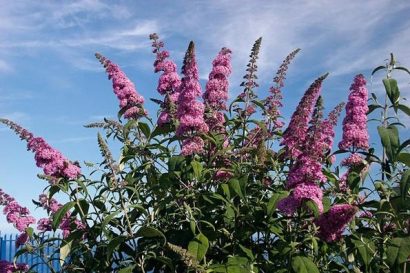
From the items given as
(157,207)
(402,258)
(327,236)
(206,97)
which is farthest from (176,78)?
(402,258)

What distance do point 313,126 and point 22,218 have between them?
331cm

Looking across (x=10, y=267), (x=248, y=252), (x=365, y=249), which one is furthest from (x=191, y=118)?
(x=10, y=267)

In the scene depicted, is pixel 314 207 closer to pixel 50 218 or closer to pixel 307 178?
pixel 307 178

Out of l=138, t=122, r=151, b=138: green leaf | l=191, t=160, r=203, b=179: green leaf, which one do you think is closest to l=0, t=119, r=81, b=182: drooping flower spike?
l=138, t=122, r=151, b=138: green leaf

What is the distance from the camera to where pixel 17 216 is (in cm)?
590

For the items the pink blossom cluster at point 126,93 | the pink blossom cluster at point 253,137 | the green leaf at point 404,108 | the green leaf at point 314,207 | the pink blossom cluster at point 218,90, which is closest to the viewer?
the green leaf at point 314,207

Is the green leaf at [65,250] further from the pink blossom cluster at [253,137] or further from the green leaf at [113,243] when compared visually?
the pink blossom cluster at [253,137]

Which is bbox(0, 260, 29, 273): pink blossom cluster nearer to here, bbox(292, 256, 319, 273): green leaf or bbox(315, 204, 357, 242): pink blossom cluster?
bbox(292, 256, 319, 273): green leaf

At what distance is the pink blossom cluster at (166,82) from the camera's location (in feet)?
17.1

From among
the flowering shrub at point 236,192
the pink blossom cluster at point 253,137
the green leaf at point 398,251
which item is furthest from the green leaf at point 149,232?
the green leaf at point 398,251

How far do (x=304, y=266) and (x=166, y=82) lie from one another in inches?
90.9

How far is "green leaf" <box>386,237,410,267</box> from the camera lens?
399 cm

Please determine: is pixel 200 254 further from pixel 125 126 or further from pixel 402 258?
pixel 125 126

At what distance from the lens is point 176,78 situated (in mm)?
5496
